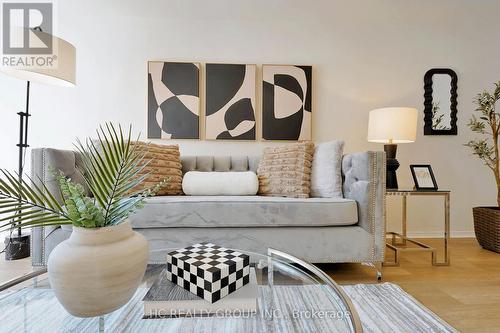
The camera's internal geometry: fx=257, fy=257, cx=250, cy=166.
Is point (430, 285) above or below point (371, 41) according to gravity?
below

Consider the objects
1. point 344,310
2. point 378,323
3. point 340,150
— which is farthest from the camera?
point 340,150

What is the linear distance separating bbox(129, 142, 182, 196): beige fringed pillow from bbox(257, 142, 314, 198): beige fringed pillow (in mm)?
606

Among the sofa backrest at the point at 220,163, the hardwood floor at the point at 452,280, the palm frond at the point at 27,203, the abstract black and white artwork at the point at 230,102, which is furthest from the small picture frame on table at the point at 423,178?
the palm frond at the point at 27,203

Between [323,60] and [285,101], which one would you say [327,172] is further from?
[323,60]

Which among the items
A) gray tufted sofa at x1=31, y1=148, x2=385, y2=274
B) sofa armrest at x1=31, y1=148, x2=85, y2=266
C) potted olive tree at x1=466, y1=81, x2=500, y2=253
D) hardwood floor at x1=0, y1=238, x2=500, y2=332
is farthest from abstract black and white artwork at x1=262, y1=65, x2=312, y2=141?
sofa armrest at x1=31, y1=148, x2=85, y2=266

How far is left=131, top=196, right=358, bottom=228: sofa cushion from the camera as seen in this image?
1439 millimetres

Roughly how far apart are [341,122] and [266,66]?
90 centimetres

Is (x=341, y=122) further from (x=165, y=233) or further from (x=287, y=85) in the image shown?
(x=165, y=233)

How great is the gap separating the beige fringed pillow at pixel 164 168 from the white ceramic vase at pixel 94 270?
1172 mm

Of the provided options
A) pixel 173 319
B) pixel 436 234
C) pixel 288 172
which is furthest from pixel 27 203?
pixel 436 234

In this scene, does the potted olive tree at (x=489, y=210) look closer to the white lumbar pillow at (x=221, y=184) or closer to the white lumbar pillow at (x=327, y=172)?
the white lumbar pillow at (x=327, y=172)

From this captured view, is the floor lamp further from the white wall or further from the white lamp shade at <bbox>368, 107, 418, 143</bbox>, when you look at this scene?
the white lamp shade at <bbox>368, 107, 418, 143</bbox>

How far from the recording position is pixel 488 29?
248 centimetres

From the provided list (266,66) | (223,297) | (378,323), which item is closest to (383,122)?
(266,66)
